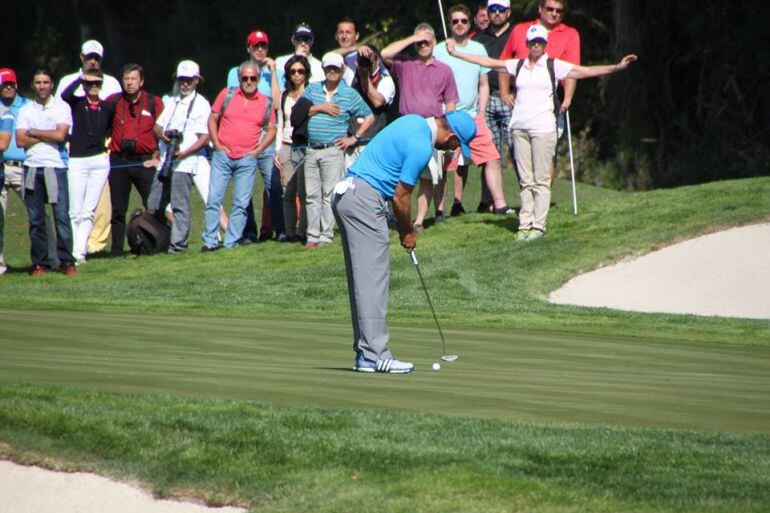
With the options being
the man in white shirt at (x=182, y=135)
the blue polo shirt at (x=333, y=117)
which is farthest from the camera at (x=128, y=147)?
the blue polo shirt at (x=333, y=117)

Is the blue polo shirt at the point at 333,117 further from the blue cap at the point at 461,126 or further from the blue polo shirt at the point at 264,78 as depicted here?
the blue cap at the point at 461,126

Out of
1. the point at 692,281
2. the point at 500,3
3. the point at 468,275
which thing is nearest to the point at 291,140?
the point at 468,275

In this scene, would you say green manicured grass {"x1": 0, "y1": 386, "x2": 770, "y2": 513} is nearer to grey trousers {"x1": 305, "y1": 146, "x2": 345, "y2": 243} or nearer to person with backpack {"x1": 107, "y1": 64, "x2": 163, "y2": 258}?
grey trousers {"x1": 305, "y1": 146, "x2": 345, "y2": 243}

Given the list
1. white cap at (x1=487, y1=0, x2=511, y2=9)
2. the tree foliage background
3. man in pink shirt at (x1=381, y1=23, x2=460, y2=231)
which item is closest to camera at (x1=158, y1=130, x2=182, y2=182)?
man in pink shirt at (x1=381, y1=23, x2=460, y2=231)

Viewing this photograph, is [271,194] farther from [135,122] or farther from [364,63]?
[364,63]

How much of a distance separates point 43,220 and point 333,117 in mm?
3944

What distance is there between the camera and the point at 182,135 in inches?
765

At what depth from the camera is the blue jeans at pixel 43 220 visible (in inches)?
705

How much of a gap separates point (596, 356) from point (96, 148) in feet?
32.9

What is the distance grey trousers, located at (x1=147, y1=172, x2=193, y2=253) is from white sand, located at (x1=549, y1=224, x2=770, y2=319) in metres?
5.46

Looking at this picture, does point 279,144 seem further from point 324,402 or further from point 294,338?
point 324,402

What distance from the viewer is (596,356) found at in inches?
440

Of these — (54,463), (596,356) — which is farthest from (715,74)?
(54,463)

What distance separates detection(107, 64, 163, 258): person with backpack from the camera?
63.3 feet
